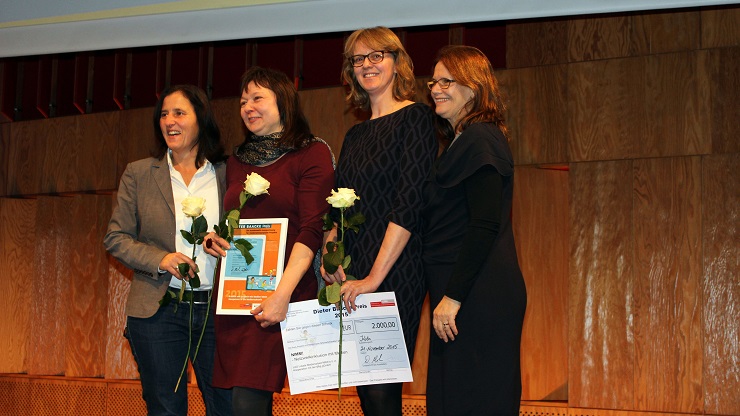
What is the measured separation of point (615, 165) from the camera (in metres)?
3.99

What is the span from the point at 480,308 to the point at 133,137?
11.7 ft

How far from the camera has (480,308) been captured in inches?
83.4

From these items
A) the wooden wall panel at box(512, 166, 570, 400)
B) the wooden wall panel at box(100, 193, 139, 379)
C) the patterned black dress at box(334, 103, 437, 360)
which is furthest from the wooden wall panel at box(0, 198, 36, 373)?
the patterned black dress at box(334, 103, 437, 360)

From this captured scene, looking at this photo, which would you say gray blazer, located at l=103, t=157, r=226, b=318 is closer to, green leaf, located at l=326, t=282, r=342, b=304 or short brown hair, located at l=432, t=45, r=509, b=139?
green leaf, located at l=326, t=282, r=342, b=304

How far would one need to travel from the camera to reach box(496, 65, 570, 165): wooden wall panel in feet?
13.5

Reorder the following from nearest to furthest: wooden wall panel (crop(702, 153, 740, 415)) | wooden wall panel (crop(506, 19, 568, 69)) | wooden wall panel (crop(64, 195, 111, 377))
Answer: wooden wall panel (crop(702, 153, 740, 415))
wooden wall panel (crop(506, 19, 568, 69))
wooden wall panel (crop(64, 195, 111, 377))

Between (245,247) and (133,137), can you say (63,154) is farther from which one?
(245,247)

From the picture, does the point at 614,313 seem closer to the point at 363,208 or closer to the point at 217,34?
the point at 363,208

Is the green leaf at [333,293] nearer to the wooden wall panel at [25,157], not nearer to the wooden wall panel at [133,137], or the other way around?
the wooden wall panel at [133,137]

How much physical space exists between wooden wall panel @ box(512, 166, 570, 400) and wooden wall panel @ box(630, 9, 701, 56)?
756mm

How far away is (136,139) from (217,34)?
5.53ft

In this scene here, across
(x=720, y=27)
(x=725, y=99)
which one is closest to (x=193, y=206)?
(x=725, y=99)

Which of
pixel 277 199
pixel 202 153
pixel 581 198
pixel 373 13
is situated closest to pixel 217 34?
pixel 373 13

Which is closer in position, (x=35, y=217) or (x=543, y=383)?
(x=543, y=383)
